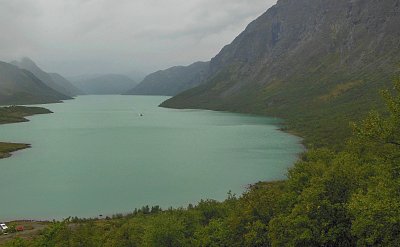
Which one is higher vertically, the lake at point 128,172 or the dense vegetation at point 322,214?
the dense vegetation at point 322,214

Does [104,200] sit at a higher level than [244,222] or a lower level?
lower

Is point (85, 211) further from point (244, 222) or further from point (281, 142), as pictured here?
point (281, 142)

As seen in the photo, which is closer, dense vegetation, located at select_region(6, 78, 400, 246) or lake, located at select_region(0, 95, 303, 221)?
dense vegetation, located at select_region(6, 78, 400, 246)

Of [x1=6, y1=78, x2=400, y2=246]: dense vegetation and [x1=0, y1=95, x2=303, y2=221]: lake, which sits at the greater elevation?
[x1=6, y1=78, x2=400, y2=246]: dense vegetation

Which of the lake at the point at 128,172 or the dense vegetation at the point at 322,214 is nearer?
the dense vegetation at the point at 322,214

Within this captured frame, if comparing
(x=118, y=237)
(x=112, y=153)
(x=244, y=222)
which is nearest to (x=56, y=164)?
(x=112, y=153)

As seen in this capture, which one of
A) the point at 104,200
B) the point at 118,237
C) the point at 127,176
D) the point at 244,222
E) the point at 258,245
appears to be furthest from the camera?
the point at 127,176

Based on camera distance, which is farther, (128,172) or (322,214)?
(128,172)

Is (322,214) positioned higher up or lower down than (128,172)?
higher up
